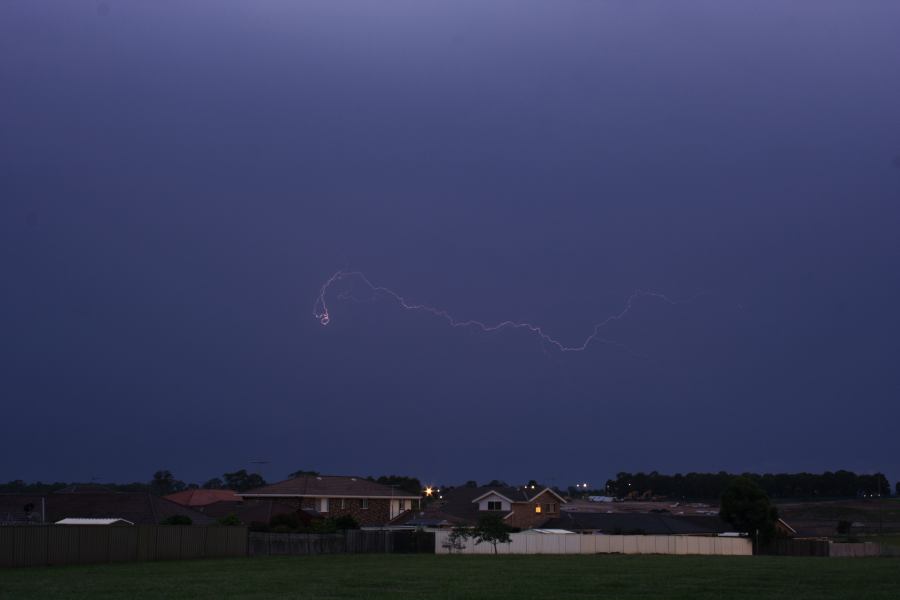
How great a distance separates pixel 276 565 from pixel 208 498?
169ft

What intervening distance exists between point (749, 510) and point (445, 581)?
5612 centimetres

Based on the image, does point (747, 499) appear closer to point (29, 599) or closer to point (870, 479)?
point (29, 599)

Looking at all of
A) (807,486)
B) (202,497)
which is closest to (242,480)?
(202,497)

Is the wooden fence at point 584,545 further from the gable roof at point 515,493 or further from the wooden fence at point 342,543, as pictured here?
the gable roof at point 515,493

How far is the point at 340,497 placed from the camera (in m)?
84.6

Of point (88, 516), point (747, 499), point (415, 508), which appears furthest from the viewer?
point (415, 508)

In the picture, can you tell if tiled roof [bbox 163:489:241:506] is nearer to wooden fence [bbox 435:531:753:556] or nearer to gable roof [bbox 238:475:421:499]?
gable roof [bbox 238:475:421:499]

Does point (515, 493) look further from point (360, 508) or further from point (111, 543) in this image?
point (111, 543)

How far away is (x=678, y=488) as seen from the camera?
621 feet

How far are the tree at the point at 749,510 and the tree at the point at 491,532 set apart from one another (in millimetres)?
27982

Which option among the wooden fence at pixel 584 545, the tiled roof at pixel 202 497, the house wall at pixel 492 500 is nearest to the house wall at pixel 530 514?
the house wall at pixel 492 500

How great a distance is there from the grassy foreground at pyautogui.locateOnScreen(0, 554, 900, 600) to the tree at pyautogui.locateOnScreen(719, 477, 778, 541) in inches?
1558

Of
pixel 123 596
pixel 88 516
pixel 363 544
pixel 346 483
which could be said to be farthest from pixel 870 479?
pixel 123 596

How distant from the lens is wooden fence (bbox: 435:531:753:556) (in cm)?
6588
